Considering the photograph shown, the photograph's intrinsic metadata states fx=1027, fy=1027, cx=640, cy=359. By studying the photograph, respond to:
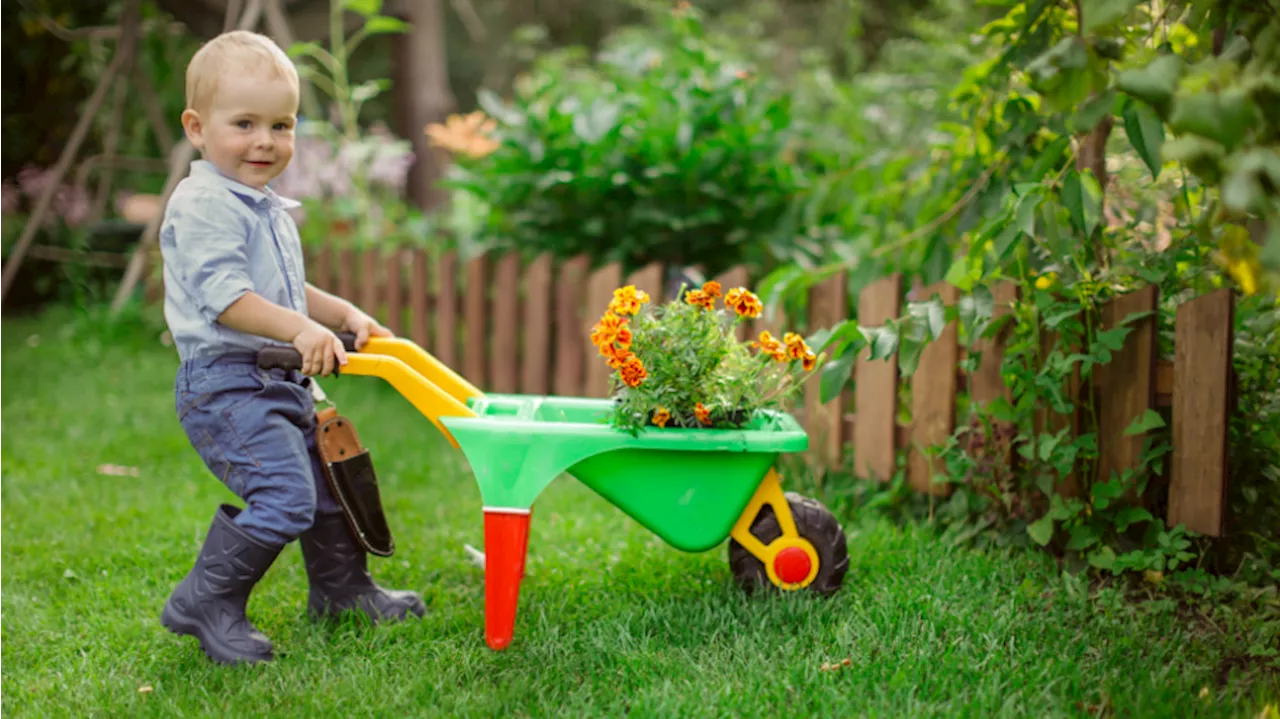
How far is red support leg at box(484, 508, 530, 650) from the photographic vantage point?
7.33ft

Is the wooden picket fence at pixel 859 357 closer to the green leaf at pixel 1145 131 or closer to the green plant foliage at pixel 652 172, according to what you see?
the green plant foliage at pixel 652 172

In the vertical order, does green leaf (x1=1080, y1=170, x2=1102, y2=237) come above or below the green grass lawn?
above

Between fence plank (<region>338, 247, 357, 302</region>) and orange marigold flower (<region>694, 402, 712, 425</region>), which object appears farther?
fence plank (<region>338, 247, 357, 302</region>)

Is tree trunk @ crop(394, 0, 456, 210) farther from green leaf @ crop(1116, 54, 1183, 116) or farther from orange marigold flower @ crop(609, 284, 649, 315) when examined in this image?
green leaf @ crop(1116, 54, 1183, 116)

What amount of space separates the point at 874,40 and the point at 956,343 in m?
5.92

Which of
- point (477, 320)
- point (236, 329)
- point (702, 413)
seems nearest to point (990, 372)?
point (702, 413)

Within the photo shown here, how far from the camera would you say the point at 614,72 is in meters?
5.32

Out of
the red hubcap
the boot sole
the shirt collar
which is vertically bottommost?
the boot sole

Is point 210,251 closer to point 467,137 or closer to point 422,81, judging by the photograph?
point 467,137

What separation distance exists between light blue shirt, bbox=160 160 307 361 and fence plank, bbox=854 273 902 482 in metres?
1.78

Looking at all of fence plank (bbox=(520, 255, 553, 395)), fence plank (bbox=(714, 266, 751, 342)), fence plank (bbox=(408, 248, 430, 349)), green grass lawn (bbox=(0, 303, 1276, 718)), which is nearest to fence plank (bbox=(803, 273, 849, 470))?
fence plank (bbox=(714, 266, 751, 342))

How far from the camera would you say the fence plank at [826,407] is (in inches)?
135

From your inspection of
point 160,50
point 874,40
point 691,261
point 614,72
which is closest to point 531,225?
point 691,261

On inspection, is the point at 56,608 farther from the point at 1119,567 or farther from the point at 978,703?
the point at 1119,567
